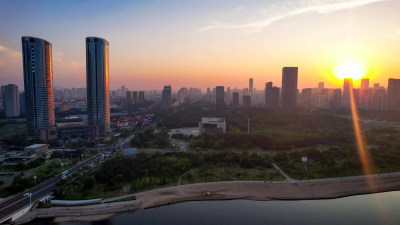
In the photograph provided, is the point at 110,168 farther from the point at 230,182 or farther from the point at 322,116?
the point at 322,116

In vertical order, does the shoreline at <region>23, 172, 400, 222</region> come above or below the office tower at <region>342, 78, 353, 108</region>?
below

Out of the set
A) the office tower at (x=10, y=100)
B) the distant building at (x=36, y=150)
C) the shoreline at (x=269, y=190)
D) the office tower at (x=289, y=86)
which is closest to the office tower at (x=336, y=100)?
the office tower at (x=289, y=86)

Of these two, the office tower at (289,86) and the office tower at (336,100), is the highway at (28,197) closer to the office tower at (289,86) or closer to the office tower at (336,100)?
the office tower at (289,86)

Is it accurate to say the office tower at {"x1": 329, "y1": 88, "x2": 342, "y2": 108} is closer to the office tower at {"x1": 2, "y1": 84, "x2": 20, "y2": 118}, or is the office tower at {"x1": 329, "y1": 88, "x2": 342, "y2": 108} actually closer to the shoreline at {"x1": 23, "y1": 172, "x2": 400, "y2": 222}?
the shoreline at {"x1": 23, "y1": 172, "x2": 400, "y2": 222}

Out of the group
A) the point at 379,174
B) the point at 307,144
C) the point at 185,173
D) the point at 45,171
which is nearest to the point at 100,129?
the point at 45,171

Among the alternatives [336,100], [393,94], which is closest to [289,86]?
[336,100]

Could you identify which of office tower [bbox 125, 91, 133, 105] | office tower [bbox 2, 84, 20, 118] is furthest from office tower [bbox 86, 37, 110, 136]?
office tower [bbox 125, 91, 133, 105]
